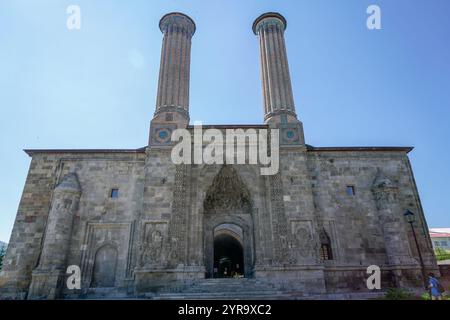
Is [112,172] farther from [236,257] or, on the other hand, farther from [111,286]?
[236,257]

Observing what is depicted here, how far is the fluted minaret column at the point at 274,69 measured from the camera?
17.0m

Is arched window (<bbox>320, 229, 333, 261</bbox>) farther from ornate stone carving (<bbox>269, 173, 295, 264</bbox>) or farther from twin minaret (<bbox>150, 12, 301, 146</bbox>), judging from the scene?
twin minaret (<bbox>150, 12, 301, 146</bbox>)

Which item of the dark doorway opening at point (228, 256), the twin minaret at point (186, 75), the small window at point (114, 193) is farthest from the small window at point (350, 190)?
the small window at point (114, 193)

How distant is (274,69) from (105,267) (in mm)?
14220

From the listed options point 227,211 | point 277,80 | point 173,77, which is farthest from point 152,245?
point 277,80

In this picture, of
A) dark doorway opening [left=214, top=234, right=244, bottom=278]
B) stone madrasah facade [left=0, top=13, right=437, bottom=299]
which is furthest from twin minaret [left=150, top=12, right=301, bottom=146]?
dark doorway opening [left=214, top=234, right=244, bottom=278]

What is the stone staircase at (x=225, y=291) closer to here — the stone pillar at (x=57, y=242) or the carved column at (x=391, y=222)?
the stone pillar at (x=57, y=242)

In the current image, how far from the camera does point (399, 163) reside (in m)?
16.0

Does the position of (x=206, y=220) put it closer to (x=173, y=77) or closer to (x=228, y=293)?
(x=228, y=293)

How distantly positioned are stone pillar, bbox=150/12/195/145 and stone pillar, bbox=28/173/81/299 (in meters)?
4.66

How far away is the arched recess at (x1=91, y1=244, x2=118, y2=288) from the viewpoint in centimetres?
1354

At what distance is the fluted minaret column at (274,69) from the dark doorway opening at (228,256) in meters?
8.25
